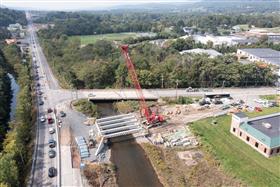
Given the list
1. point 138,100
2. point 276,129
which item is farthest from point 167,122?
point 276,129

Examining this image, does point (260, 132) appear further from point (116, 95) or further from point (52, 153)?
point (116, 95)

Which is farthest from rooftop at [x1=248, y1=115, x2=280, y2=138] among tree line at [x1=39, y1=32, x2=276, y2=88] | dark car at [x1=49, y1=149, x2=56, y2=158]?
dark car at [x1=49, y1=149, x2=56, y2=158]

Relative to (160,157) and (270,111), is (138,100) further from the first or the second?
(270,111)

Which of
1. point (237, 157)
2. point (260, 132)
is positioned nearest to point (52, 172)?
point (237, 157)

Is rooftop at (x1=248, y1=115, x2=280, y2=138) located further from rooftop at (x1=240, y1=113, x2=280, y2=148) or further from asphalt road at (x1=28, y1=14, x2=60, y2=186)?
asphalt road at (x1=28, y1=14, x2=60, y2=186)

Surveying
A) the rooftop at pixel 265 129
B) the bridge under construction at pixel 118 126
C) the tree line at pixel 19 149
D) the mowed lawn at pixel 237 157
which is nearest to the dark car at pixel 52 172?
the tree line at pixel 19 149

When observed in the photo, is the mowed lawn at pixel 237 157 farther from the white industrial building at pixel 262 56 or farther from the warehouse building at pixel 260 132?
the white industrial building at pixel 262 56
